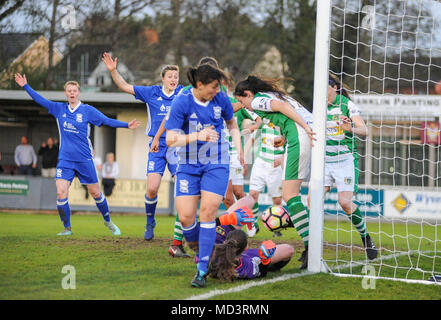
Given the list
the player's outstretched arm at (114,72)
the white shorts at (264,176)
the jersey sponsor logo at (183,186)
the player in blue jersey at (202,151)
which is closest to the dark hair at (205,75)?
the player in blue jersey at (202,151)

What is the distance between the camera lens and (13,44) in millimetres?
22672

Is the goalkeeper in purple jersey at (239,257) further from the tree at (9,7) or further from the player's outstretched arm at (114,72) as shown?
the tree at (9,7)

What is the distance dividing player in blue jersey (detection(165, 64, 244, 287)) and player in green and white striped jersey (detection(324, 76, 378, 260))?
7.70ft

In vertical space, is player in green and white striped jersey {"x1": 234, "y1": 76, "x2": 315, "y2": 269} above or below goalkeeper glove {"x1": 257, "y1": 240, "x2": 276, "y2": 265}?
above

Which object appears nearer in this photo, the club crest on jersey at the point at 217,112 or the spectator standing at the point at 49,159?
the club crest on jersey at the point at 217,112

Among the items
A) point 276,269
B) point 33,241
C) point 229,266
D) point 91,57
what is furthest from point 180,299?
point 91,57

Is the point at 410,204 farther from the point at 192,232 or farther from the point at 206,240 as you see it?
the point at 206,240

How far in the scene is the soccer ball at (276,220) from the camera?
641 centimetres

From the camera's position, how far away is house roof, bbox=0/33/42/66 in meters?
22.2

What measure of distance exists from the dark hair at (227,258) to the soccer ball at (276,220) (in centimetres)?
118

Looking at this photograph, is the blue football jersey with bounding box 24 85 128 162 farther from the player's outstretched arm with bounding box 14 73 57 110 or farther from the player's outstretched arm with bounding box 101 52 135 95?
the player's outstretched arm with bounding box 101 52 135 95

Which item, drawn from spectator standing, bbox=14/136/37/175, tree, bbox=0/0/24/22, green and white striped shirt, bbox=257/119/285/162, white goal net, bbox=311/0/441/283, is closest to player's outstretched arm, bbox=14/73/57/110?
green and white striped shirt, bbox=257/119/285/162

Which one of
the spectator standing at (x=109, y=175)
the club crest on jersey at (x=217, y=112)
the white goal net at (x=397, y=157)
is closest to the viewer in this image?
the club crest on jersey at (x=217, y=112)

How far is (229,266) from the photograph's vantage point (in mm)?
5230
